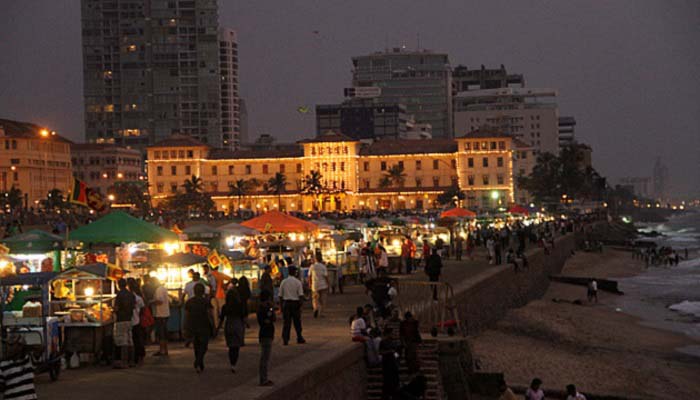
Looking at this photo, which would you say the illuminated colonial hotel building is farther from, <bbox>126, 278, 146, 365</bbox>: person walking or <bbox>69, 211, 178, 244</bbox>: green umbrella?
<bbox>126, 278, 146, 365</bbox>: person walking

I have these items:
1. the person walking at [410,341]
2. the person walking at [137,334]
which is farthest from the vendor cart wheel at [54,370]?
the person walking at [410,341]

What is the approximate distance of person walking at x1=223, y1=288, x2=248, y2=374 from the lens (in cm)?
1373

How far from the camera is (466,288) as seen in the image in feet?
80.2

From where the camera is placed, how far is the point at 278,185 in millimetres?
117875

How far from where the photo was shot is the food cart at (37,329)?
13.1 m

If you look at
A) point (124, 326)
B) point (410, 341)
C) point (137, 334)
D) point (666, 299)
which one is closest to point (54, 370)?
point (124, 326)

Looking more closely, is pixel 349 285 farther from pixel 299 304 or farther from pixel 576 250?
pixel 576 250

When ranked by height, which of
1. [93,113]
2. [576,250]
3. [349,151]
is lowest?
[576,250]

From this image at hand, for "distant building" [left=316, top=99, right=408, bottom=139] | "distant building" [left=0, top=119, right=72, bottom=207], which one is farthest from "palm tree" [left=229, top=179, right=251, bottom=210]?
"distant building" [left=316, top=99, right=408, bottom=139]

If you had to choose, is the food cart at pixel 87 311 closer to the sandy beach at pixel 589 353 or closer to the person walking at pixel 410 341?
the person walking at pixel 410 341

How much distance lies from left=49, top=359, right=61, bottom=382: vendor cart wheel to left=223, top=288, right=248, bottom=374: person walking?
7.51 feet

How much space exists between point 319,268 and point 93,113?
17180cm

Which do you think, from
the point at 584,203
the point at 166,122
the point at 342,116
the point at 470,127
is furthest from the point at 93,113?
the point at 584,203

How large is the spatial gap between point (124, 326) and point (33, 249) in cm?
751
